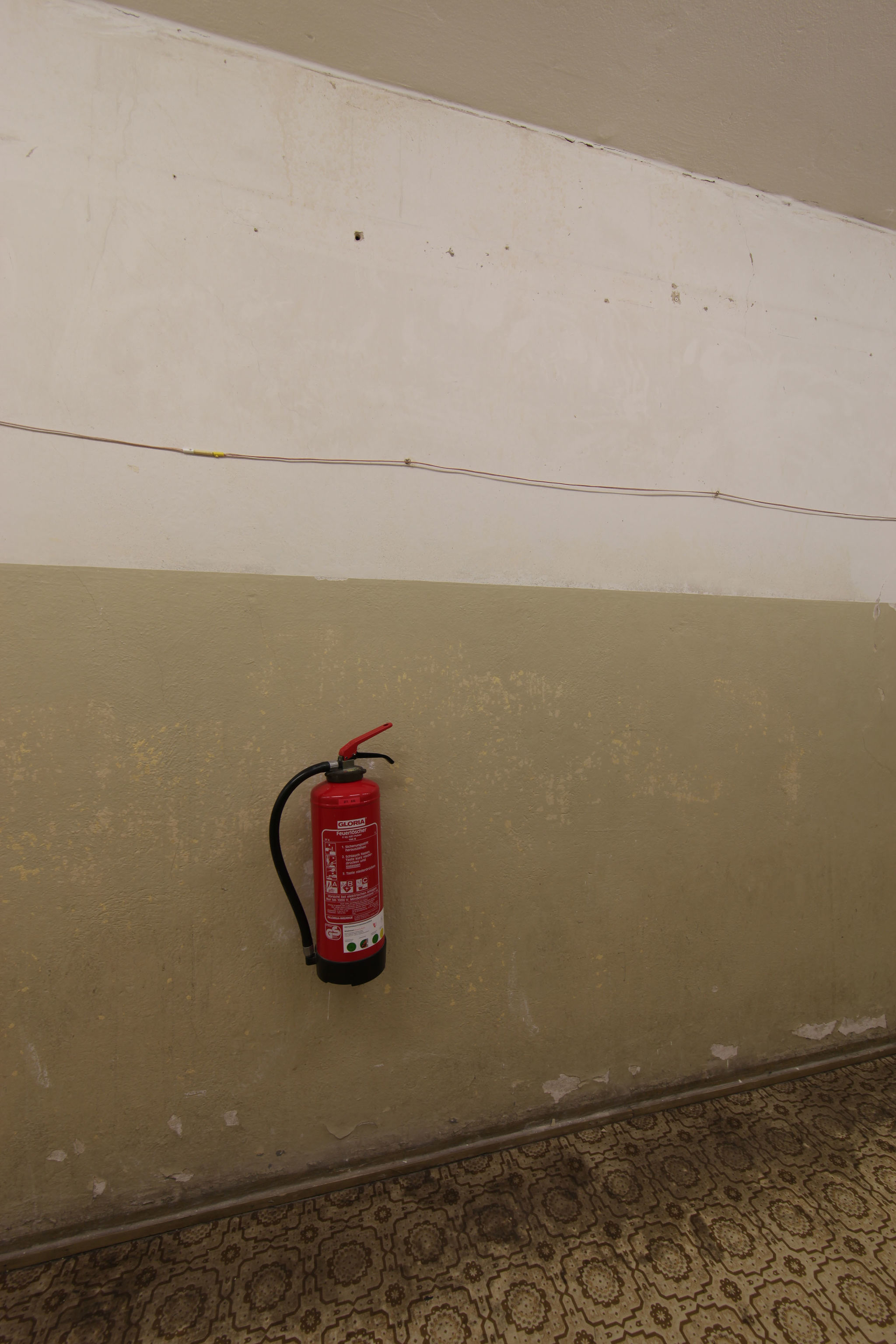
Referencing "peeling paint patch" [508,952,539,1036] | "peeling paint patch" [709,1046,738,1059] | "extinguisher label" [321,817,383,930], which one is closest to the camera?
"extinguisher label" [321,817,383,930]

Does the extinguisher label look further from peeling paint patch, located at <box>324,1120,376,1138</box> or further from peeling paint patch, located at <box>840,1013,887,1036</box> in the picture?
peeling paint patch, located at <box>840,1013,887,1036</box>

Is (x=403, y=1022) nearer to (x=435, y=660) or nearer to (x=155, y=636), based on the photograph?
(x=435, y=660)

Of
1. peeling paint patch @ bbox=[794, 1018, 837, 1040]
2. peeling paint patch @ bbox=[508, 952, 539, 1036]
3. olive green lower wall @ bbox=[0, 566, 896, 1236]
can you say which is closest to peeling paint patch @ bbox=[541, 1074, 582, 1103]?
olive green lower wall @ bbox=[0, 566, 896, 1236]

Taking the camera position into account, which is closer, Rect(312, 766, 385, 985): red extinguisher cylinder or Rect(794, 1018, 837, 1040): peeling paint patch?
Rect(312, 766, 385, 985): red extinguisher cylinder

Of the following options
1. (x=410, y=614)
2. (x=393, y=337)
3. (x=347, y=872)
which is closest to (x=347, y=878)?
(x=347, y=872)

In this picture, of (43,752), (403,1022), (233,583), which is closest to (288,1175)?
(403,1022)

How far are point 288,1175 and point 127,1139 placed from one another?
0.37 m

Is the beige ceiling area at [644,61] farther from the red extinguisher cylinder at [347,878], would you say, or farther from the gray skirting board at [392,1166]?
the gray skirting board at [392,1166]

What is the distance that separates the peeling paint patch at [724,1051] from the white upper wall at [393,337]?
1.32 meters

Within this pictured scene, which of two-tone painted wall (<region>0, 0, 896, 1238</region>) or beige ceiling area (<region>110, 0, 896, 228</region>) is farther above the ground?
beige ceiling area (<region>110, 0, 896, 228</region>)

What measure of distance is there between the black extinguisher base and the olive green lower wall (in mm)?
134

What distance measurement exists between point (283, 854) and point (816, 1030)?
172 cm

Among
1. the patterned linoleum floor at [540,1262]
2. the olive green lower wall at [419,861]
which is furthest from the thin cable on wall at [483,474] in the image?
the patterned linoleum floor at [540,1262]

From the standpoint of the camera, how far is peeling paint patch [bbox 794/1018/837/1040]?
1673 millimetres
